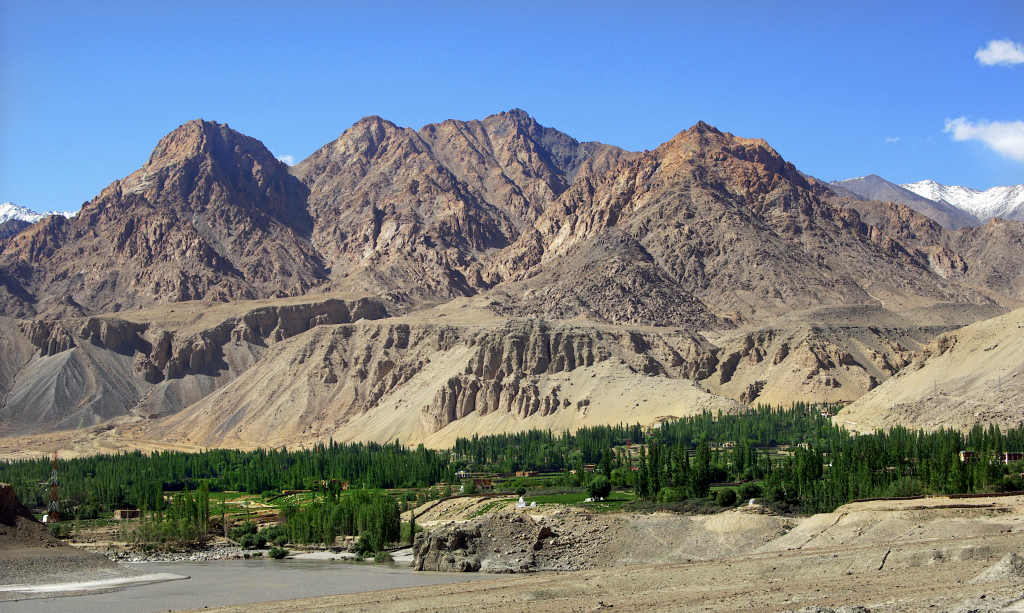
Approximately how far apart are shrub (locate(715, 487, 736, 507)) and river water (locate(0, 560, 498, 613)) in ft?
72.4

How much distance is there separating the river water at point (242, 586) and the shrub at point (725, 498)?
72.4 ft

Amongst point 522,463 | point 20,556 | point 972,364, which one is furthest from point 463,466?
point 20,556

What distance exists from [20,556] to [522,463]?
326 ft

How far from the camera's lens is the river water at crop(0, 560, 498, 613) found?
66.6 m

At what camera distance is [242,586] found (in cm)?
7669

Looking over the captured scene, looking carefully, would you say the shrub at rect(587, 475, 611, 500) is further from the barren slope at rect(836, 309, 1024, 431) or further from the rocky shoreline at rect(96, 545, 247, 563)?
the barren slope at rect(836, 309, 1024, 431)

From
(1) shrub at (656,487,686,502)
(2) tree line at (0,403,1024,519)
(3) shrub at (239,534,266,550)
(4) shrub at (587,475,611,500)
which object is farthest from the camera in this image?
(3) shrub at (239,534,266,550)

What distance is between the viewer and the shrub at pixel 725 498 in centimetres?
8788

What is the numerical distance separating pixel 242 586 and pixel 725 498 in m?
37.7

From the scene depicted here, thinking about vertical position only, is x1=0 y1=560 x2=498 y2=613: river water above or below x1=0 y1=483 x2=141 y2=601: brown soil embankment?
below

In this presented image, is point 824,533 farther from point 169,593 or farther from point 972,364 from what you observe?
point 972,364

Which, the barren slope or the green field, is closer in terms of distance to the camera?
the green field

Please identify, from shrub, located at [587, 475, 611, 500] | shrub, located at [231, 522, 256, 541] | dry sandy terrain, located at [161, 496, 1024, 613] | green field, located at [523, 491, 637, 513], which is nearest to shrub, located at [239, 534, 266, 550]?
shrub, located at [231, 522, 256, 541]

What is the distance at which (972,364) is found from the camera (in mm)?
166000
